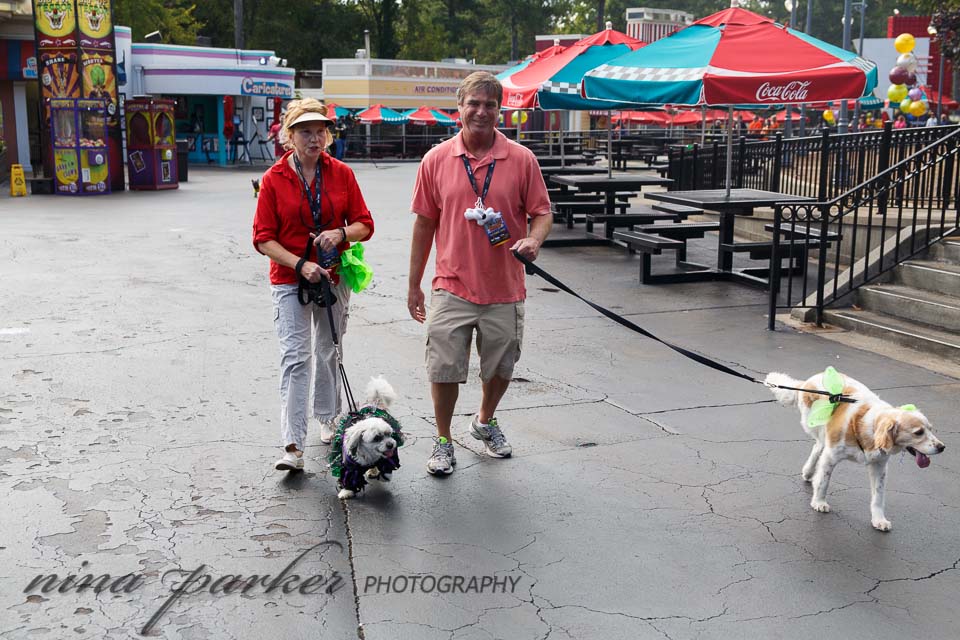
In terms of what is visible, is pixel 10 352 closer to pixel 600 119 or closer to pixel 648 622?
pixel 648 622

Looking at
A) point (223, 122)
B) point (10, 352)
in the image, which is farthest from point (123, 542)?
point (223, 122)

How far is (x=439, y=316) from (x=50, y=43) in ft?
69.4

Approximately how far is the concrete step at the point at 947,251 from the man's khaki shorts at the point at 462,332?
5785mm

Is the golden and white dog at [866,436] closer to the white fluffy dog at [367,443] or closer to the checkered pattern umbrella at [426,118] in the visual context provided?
the white fluffy dog at [367,443]

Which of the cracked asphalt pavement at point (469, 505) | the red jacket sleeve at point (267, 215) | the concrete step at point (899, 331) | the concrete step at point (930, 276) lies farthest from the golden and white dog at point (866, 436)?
the concrete step at point (930, 276)

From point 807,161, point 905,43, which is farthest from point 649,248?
point 905,43

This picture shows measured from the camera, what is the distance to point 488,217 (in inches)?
194

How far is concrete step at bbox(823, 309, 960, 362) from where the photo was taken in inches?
309

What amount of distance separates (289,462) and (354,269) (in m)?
1.06

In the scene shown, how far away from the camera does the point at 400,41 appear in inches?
2805

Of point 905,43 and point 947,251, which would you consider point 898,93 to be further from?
point 947,251

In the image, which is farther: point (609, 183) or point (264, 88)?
point (264, 88)

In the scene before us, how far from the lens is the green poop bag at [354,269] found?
5.28m

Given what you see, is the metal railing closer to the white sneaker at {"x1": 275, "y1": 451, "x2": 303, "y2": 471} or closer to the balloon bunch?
the white sneaker at {"x1": 275, "y1": 451, "x2": 303, "y2": 471}
